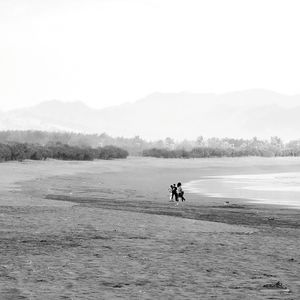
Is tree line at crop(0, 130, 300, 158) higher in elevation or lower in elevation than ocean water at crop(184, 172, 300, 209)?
higher

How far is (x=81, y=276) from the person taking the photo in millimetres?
11016

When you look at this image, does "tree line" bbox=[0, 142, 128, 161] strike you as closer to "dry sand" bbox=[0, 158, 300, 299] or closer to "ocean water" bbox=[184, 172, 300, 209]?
"ocean water" bbox=[184, 172, 300, 209]

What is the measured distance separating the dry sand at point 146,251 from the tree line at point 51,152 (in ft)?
107

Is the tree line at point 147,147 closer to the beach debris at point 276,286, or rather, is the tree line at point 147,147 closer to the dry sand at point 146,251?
the dry sand at point 146,251

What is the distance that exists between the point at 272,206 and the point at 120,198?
6339 millimetres

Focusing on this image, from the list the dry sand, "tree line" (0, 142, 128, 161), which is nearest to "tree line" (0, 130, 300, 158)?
"tree line" (0, 142, 128, 161)

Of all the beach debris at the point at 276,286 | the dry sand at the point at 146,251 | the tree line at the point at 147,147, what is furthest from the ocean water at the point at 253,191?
the tree line at the point at 147,147

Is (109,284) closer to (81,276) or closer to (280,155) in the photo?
(81,276)

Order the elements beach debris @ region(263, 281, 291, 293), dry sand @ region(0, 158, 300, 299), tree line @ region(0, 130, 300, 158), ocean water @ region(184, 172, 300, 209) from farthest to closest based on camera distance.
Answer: tree line @ region(0, 130, 300, 158) < ocean water @ region(184, 172, 300, 209) < beach debris @ region(263, 281, 291, 293) < dry sand @ region(0, 158, 300, 299)

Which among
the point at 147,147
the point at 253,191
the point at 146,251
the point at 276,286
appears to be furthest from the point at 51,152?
the point at 276,286

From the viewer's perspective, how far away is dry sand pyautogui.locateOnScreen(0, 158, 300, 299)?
10.2 meters

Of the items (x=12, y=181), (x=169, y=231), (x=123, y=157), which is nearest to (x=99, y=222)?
(x=169, y=231)

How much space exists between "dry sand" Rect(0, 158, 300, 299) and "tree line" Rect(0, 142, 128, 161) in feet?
107

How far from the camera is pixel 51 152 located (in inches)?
2520
